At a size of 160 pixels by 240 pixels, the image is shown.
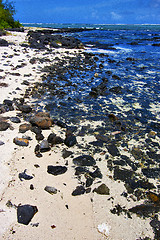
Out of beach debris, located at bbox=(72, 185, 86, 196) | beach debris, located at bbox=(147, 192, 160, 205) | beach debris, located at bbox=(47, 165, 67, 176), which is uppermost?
beach debris, located at bbox=(47, 165, 67, 176)

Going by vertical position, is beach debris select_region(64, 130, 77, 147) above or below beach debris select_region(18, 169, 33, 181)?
above

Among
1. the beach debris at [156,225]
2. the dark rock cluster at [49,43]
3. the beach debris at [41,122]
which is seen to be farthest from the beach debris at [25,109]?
the dark rock cluster at [49,43]

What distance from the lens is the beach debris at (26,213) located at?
9.17 ft

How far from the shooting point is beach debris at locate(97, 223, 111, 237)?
2.78m

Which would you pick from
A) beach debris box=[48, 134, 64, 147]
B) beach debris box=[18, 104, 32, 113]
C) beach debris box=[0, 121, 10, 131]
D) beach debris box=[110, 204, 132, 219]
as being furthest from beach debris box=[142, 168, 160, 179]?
beach debris box=[18, 104, 32, 113]

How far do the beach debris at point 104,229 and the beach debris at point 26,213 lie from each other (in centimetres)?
113

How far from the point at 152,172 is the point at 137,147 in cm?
96

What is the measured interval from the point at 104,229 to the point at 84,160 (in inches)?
67.6

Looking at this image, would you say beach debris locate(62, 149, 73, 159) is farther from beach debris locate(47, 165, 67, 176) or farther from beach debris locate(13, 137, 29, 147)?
beach debris locate(13, 137, 29, 147)

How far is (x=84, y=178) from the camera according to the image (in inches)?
150

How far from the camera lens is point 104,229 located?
2832 millimetres

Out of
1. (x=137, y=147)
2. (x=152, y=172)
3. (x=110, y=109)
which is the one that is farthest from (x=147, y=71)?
(x=152, y=172)

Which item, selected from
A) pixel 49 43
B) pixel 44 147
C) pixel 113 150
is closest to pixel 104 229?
pixel 113 150

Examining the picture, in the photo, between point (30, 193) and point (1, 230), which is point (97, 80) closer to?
point (30, 193)
